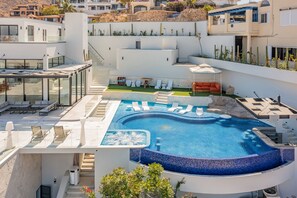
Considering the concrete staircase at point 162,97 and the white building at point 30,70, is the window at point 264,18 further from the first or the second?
the white building at point 30,70

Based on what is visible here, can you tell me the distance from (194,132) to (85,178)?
779 centimetres

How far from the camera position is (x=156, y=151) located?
16984 millimetres

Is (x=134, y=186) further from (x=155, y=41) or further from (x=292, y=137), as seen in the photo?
(x=155, y=41)

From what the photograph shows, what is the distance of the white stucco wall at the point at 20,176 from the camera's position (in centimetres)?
1483

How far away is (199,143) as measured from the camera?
19.7 metres

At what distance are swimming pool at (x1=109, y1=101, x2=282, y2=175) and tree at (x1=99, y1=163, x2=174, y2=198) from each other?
2.28 m

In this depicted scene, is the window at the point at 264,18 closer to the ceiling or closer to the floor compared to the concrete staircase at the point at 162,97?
closer to the ceiling

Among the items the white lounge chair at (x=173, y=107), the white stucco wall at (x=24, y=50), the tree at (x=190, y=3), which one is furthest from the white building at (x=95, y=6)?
the white stucco wall at (x=24, y=50)

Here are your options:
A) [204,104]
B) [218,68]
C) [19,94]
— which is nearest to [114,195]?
[19,94]

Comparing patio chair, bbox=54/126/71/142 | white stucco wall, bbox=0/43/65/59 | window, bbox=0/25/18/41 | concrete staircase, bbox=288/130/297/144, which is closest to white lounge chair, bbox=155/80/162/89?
white stucco wall, bbox=0/43/65/59

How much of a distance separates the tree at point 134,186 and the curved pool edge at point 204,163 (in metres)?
2.02

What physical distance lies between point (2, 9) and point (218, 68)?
107091 mm

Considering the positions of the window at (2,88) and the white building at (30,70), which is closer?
the white building at (30,70)

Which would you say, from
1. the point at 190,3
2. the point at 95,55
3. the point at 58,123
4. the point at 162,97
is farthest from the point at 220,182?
the point at 190,3
